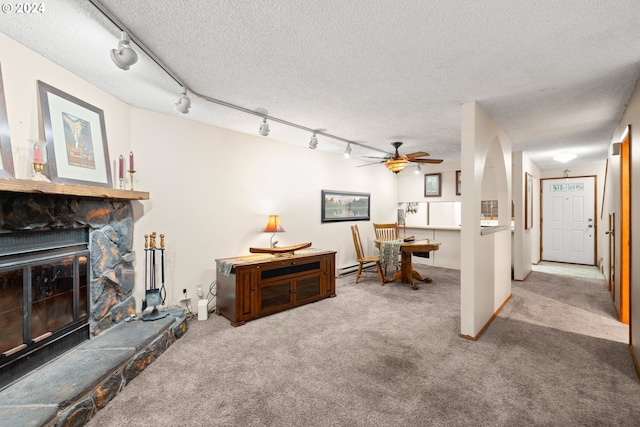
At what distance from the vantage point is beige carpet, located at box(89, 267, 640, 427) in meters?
1.85

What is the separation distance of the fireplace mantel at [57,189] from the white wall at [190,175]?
0.31m

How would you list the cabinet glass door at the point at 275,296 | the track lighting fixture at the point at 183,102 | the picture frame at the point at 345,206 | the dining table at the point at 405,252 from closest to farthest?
the track lighting fixture at the point at 183,102 < the cabinet glass door at the point at 275,296 < the dining table at the point at 405,252 < the picture frame at the point at 345,206

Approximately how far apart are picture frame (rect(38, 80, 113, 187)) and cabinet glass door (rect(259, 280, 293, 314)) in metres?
1.99

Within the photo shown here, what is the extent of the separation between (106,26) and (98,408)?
7.99ft

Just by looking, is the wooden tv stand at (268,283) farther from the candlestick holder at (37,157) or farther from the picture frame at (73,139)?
the candlestick holder at (37,157)

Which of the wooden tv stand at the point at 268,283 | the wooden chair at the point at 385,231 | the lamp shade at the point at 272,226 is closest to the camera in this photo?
the wooden tv stand at the point at 268,283

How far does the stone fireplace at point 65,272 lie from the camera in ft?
6.36

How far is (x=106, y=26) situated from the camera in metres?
1.75

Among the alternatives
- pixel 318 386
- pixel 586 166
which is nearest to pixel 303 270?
pixel 318 386

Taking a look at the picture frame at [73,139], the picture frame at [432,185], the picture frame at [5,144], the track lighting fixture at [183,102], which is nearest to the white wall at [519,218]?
the picture frame at [432,185]

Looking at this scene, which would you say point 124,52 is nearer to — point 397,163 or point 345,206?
point 397,163

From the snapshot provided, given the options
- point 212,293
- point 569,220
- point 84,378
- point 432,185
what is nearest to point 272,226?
point 212,293

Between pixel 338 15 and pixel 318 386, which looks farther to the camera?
pixel 318 386

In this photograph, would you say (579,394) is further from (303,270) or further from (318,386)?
(303,270)
